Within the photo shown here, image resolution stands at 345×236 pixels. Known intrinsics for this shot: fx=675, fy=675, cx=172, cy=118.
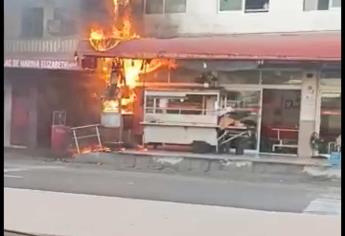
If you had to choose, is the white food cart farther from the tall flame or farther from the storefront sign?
the storefront sign

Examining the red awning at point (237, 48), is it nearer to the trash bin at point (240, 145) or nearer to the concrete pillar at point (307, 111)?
the concrete pillar at point (307, 111)

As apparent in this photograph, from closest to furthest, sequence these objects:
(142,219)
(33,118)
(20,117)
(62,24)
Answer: (142,219)
(33,118)
(62,24)
(20,117)

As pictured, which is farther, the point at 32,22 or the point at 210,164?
the point at 32,22

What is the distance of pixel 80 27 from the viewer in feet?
44.7

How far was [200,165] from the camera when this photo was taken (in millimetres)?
10961

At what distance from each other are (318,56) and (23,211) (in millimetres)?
6990

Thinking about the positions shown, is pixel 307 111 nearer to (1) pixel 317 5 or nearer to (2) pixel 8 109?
(1) pixel 317 5

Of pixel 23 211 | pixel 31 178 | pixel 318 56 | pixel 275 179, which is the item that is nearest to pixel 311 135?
pixel 318 56

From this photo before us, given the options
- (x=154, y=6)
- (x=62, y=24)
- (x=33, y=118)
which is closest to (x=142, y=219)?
(x=154, y=6)

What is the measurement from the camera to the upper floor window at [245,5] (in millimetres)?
12484

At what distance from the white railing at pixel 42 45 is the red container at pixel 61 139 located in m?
1.65

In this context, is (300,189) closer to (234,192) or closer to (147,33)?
(234,192)

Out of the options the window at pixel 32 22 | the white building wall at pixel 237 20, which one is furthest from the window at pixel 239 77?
the window at pixel 32 22

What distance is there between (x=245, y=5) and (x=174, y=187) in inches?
212
